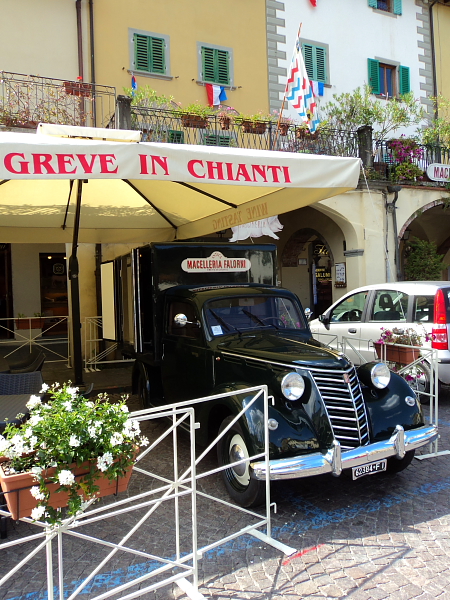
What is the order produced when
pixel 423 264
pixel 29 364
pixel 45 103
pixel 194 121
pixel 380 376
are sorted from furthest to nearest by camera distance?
pixel 423 264 < pixel 194 121 < pixel 45 103 < pixel 29 364 < pixel 380 376

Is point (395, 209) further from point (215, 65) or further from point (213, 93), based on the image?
point (215, 65)

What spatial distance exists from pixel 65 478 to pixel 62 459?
14 cm

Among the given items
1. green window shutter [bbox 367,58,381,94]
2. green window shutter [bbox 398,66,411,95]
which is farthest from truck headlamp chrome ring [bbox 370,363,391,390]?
green window shutter [bbox 398,66,411,95]

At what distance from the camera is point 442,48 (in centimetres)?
1656

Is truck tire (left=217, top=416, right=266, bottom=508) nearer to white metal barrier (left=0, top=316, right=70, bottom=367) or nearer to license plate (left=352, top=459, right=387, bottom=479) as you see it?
license plate (left=352, top=459, right=387, bottom=479)

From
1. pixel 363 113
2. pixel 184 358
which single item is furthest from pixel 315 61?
pixel 184 358

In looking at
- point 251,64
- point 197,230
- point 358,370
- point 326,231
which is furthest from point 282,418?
point 251,64

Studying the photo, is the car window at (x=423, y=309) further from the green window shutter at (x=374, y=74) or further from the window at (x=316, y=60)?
the green window shutter at (x=374, y=74)

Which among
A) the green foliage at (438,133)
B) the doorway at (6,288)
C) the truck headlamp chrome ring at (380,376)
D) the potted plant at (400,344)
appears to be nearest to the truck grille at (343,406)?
the truck headlamp chrome ring at (380,376)

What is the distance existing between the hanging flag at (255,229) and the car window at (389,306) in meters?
3.81

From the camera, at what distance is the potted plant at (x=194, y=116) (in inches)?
434

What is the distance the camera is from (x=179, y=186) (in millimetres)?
6594

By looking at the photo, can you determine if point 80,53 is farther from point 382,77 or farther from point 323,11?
point 382,77

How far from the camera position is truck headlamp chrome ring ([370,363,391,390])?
173 inches
